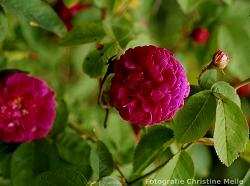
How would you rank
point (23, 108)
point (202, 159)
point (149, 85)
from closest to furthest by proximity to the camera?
point (149, 85)
point (23, 108)
point (202, 159)

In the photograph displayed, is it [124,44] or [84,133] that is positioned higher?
[124,44]

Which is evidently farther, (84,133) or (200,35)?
(200,35)

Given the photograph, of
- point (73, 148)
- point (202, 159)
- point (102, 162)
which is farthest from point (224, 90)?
point (202, 159)

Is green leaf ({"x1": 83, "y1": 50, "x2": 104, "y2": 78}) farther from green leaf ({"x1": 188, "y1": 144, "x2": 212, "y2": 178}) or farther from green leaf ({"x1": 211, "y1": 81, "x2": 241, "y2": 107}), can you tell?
green leaf ({"x1": 188, "y1": 144, "x2": 212, "y2": 178})

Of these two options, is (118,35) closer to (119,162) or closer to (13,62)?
(119,162)

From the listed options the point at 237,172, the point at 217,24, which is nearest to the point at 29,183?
the point at 217,24

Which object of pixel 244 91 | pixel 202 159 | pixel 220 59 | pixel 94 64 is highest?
pixel 220 59

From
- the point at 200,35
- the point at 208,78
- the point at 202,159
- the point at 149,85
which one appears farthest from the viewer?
the point at 202,159

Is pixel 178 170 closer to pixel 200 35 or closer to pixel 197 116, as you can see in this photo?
pixel 197 116
